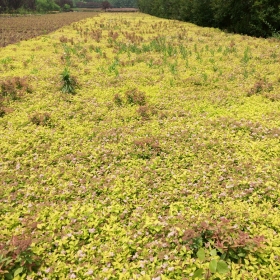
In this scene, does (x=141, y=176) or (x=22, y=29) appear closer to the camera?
(x=141, y=176)

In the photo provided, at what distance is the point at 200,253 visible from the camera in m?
3.15

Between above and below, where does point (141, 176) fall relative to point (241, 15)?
below

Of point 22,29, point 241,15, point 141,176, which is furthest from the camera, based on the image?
point 22,29

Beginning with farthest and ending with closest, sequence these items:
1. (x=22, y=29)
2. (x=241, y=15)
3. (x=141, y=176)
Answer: (x=22, y=29), (x=241, y=15), (x=141, y=176)

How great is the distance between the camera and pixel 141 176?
620 centimetres

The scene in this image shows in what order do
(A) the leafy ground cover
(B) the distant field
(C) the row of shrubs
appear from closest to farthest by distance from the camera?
(A) the leafy ground cover → (C) the row of shrubs → (B) the distant field

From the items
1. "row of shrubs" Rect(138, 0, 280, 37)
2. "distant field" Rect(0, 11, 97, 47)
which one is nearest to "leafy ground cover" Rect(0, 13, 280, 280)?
"row of shrubs" Rect(138, 0, 280, 37)

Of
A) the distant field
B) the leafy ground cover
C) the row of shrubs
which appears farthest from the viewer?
the distant field

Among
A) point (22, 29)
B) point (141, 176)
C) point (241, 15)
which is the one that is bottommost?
point (141, 176)

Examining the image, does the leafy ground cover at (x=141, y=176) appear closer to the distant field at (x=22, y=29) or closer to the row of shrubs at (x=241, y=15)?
the row of shrubs at (x=241, y=15)

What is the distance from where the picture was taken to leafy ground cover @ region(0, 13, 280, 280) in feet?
13.6

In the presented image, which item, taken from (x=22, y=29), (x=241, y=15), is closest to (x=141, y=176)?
(x=241, y=15)

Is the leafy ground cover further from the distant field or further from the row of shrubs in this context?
the distant field

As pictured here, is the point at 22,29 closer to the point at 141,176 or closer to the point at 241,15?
the point at 241,15
